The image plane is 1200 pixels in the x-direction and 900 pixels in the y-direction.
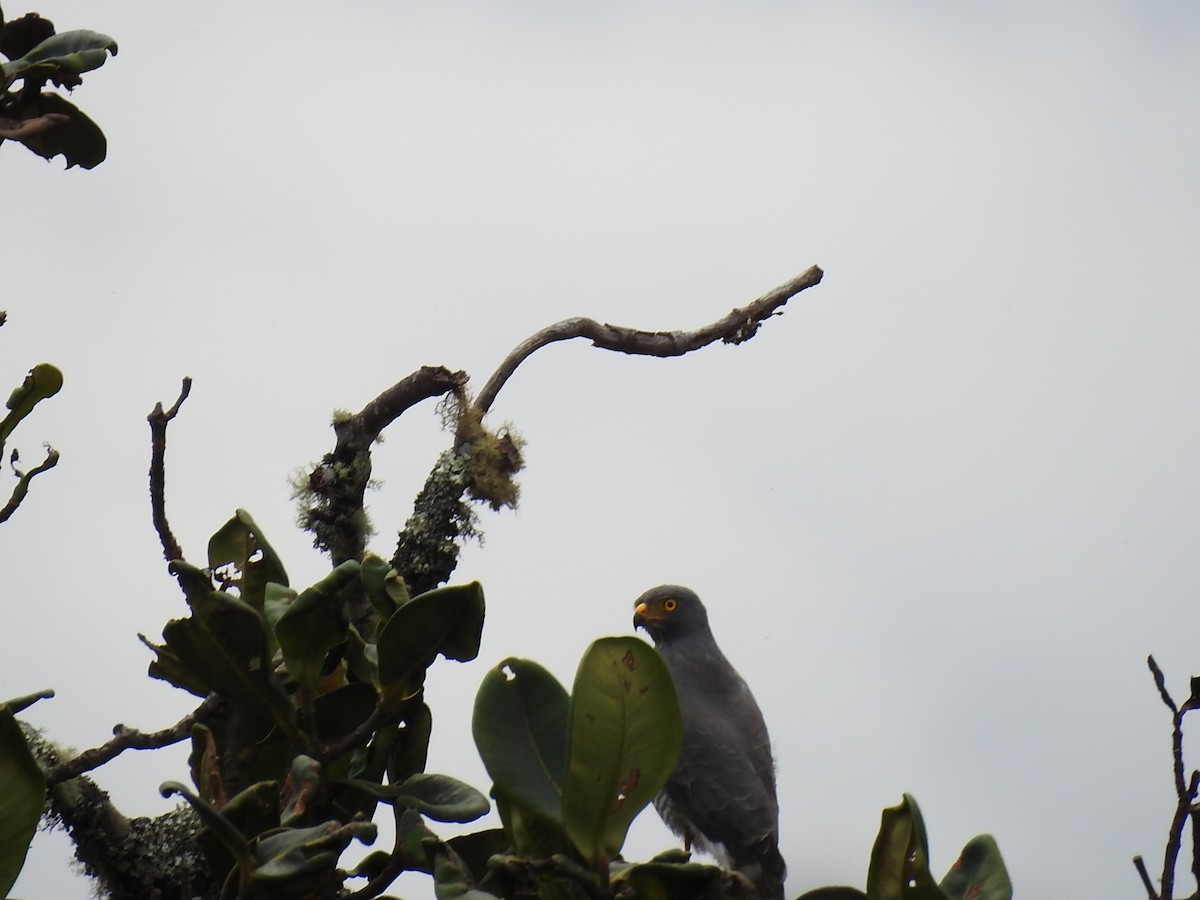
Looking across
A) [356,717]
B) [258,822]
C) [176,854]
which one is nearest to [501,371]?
[176,854]

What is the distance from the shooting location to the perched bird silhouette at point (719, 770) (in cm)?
482

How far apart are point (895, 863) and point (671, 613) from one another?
4.49 meters

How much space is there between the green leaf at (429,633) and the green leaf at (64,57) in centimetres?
124

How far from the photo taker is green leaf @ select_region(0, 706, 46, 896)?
1029mm

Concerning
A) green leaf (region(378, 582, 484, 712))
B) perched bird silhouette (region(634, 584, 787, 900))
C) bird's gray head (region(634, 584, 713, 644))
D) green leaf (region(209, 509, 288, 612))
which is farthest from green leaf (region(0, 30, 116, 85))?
bird's gray head (region(634, 584, 713, 644))

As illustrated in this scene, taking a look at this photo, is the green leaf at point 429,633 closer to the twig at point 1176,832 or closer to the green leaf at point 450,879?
the green leaf at point 450,879

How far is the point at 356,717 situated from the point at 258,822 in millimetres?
230

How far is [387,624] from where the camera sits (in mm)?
1272

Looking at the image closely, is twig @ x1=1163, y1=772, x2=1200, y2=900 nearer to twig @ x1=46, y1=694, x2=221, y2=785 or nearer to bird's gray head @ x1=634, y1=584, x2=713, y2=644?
twig @ x1=46, y1=694, x2=221, y2=785

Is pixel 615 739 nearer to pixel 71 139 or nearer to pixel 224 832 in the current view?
pixel 224 832

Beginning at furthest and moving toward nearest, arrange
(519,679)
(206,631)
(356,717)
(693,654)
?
(693,654) → (356,717) → (206,631) → (519,679)

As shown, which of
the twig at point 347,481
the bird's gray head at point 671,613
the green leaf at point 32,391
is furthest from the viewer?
the bird's gray head at point 671,613

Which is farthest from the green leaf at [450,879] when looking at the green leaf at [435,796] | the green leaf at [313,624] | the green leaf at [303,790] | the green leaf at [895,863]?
the green leaf at [895,863]

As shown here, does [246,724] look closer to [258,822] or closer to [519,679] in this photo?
[258,822]
